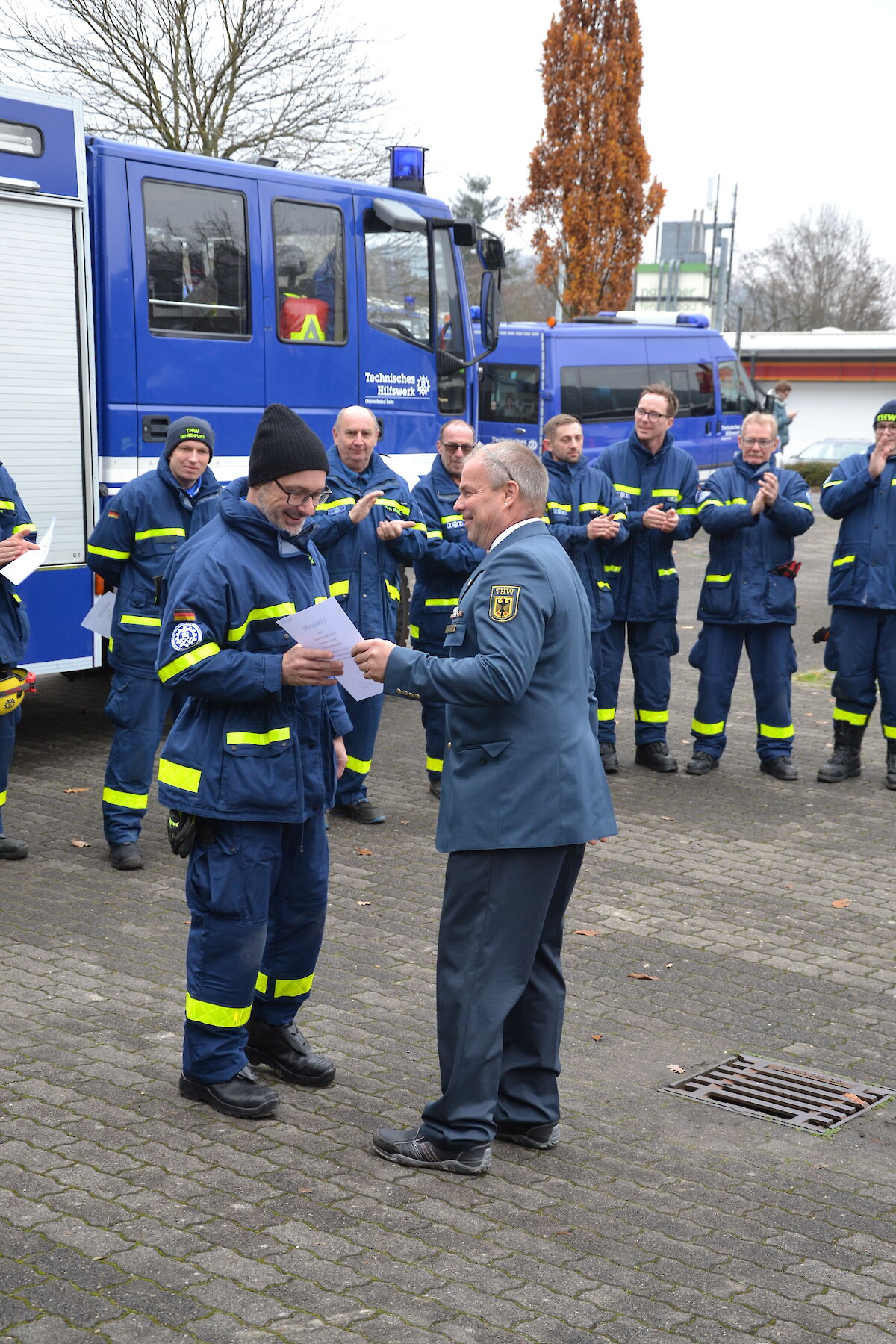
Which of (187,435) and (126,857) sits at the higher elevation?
(187,435)

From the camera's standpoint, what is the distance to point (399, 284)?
10398 mm

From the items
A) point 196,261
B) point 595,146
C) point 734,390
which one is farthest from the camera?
point 595,146

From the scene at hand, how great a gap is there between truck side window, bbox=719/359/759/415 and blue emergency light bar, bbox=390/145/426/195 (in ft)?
39.8

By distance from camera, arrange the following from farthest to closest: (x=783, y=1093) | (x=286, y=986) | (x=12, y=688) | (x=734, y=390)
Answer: (x=734, y=390) → (x=12, y=688) → (x=783, y=1093) → (x=286, y=986)

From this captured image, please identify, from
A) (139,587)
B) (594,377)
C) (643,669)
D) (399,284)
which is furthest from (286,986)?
(594,377)

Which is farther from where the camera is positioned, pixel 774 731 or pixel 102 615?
pixel 774 731

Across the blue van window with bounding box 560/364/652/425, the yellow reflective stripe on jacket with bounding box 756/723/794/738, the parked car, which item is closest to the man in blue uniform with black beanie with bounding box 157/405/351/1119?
the yellow reflective stripe on jacket with bounding box 756/723/794/738

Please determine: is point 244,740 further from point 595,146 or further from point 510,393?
point 595,146

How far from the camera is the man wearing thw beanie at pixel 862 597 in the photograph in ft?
28.3

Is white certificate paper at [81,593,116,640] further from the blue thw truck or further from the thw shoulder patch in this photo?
the thw shoulder patch

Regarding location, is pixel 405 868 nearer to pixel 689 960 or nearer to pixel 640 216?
pixel 689 960

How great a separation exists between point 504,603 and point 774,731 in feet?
18.4

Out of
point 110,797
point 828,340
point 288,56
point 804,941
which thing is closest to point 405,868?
point 110,797

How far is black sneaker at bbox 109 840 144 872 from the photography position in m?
6.79
